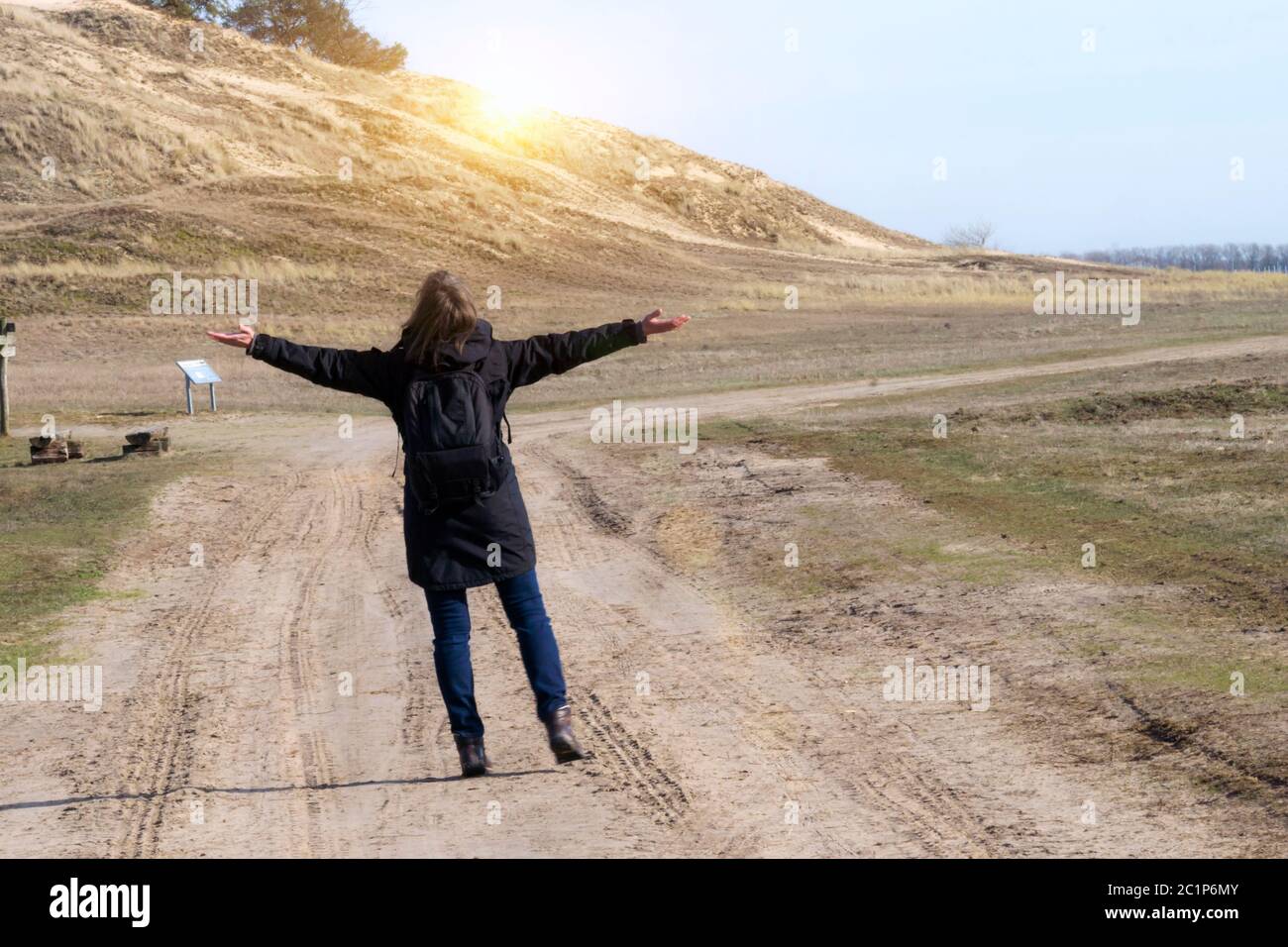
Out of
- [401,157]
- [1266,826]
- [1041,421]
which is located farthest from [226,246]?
[1266,826]

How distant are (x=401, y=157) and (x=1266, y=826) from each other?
73810mm

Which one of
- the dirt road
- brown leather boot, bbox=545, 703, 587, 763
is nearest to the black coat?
brown leather boot, bbox=545, 703, 587, 763

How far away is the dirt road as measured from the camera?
598 cm

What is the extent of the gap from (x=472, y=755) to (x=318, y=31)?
366 ft

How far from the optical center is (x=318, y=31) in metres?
111

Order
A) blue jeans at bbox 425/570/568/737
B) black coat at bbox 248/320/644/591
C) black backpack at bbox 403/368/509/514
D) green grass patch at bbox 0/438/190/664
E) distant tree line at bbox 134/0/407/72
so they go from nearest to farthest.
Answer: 1. black backpack at bbox 403/368/509/514
2. black coat at bbox 248/320/644/591
3. blue jeans at bbox 425/570/568/737
4. green grass patch at bbox 0/438/190/664
5. distant tree line at bbox 134/0/407/72

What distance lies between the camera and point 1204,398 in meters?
21.8

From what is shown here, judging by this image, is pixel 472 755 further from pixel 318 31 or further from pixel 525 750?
pixel 318 31

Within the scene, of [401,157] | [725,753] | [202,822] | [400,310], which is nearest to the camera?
[202,822]

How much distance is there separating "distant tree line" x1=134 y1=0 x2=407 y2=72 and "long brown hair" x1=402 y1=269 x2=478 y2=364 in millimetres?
106167

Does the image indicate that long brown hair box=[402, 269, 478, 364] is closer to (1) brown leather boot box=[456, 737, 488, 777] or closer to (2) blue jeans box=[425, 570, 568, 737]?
(2) blue jeans box=[425, 570, 568, 737]

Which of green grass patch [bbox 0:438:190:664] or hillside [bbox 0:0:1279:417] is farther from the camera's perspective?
hillside [bbox 0:0:1279:417]

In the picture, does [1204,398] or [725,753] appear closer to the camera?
[725,753]

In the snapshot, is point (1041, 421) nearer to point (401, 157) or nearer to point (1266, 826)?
point (1266, 826)
